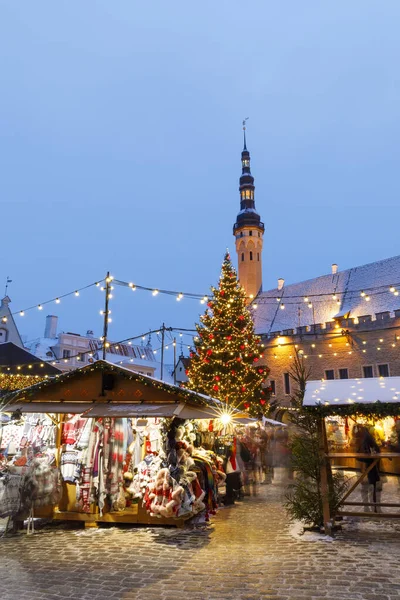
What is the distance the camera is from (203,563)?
600 centimetres

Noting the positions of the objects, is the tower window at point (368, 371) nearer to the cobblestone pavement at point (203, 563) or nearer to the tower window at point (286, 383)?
the tower window at point (286, 383)

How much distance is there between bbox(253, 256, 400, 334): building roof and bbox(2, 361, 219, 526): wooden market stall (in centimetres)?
2212

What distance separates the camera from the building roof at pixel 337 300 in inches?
1238

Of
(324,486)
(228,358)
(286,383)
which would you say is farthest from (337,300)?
(324,486)

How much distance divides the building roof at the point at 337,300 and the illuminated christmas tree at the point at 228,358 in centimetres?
780

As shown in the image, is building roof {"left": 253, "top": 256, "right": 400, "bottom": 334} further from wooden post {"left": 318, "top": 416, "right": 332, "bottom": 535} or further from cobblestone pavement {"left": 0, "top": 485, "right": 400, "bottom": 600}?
cobblestone pavement {"left": 0, "top": 485, "right": 400, "bottom": 600}

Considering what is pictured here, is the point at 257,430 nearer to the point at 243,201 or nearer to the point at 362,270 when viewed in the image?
the point at 362,270

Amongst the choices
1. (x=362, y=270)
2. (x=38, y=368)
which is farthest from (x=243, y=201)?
(x=38, y=368)

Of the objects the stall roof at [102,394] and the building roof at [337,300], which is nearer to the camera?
the stall roof at [102,394]

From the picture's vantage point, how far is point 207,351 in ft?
71.2

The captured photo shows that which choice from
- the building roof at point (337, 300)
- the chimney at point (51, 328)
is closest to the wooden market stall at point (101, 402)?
the building roof at point (337, 300)

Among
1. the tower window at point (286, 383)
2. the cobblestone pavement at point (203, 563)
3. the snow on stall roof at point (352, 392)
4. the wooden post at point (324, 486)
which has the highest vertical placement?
the tower window at point (286, 383)

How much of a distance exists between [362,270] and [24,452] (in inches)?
1213

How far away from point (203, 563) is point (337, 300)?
24.6m
